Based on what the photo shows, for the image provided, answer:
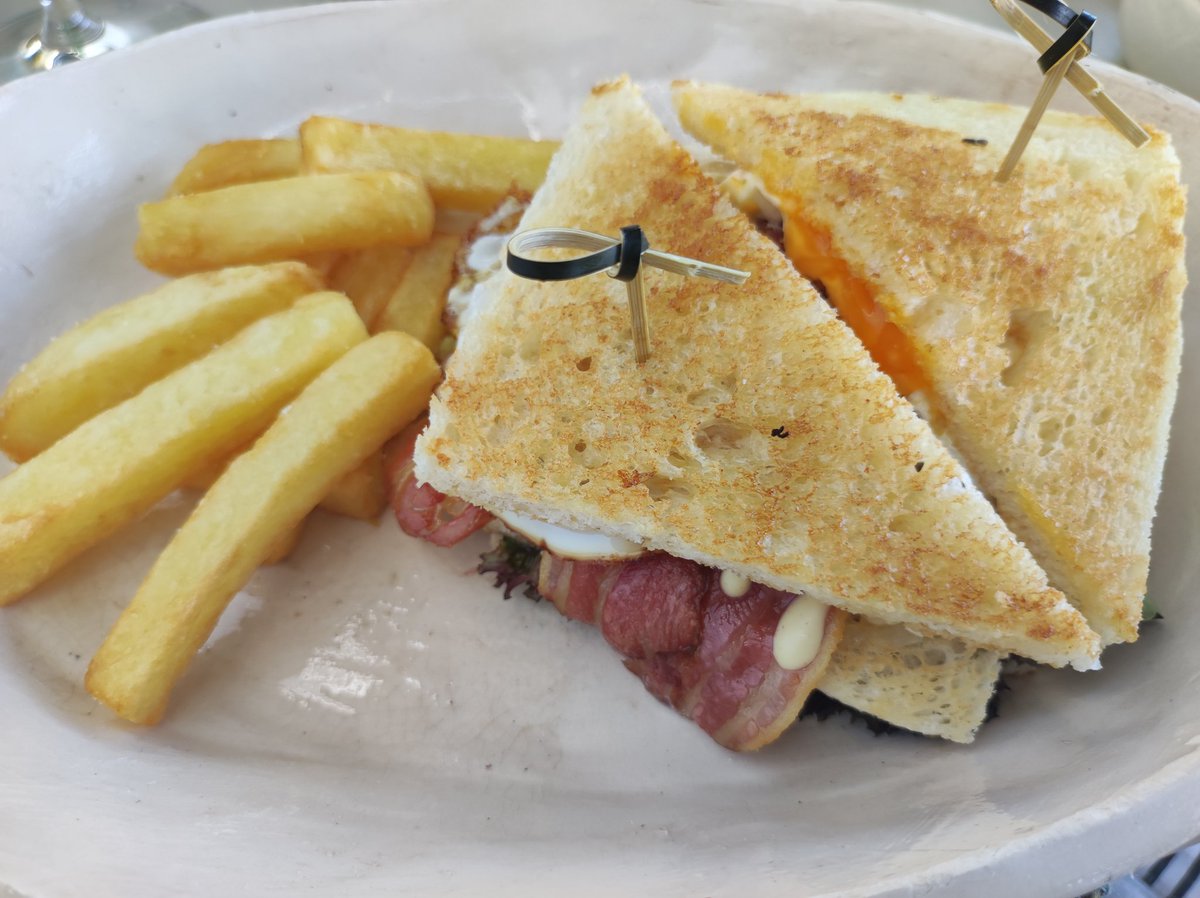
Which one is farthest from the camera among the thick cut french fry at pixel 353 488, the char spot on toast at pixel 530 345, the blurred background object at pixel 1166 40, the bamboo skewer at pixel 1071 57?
the blurred background object at pixel 1166 40

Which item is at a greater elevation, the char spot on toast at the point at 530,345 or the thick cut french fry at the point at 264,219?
the thick cut french fry at the point at 264,219

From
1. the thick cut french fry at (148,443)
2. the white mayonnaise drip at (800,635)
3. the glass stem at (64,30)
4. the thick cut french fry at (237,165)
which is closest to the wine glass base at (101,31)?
the glass stem at (64,30)

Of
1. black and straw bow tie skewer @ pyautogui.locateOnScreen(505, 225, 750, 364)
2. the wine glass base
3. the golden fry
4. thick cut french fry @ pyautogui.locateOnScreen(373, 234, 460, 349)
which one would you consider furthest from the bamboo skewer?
the wine glass base

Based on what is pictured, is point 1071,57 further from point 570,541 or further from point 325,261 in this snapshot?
point 325,261

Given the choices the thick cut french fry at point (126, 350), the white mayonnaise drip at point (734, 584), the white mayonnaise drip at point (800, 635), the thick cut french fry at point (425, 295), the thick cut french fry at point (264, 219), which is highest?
the thick cut french fry at point (264, 219)

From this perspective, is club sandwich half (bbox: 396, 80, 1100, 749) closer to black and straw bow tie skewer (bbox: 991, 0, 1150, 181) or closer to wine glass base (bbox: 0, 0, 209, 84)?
black and straw bow tie skewer (bbox: 991, 0, 1150, 181)

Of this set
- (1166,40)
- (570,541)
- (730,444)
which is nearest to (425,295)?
(570,541)

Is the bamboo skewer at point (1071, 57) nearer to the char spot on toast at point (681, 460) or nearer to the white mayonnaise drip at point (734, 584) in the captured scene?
the char spot on toast at point (681, 460)
